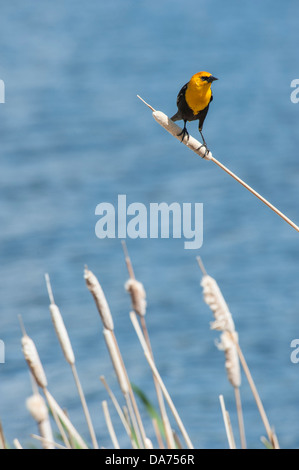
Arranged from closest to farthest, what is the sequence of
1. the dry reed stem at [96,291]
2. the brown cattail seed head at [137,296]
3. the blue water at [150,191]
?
the dry reed stem at [96,291], the brown cattail seed head at [137,296], the blue water at [150,191]

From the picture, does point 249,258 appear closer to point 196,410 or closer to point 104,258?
point 104,258

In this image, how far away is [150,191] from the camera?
6672 mm

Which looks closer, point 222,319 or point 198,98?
point 198,98

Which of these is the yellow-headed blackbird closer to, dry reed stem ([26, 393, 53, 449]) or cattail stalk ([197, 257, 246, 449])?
cattail stalk ([197, 257, 246, 449])

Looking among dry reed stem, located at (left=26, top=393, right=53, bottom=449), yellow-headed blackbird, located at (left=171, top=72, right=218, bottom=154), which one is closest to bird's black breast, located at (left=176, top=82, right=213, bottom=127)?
yellow-headed blackbird, located at (left=171, top=72, right=218, bottom=154)

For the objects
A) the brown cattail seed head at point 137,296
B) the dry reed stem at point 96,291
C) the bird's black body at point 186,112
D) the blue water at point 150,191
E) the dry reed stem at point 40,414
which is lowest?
the dry reed stem at point 40,414

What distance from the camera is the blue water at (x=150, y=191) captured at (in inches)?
185

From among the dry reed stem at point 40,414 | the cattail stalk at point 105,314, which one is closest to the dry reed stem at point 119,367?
the cattail stalk at point 105,314

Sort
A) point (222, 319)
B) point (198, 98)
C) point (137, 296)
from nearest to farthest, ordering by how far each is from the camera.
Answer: point (198, 98) < point (222, 319) < point (137, 296)

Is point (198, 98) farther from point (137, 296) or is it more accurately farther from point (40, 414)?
point (40, 414)

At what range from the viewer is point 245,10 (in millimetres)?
9633

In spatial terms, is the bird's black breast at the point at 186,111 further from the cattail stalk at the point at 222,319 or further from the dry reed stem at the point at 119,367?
the dry reed stem at the point at 119,367

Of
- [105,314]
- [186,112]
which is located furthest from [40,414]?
[186,112]
